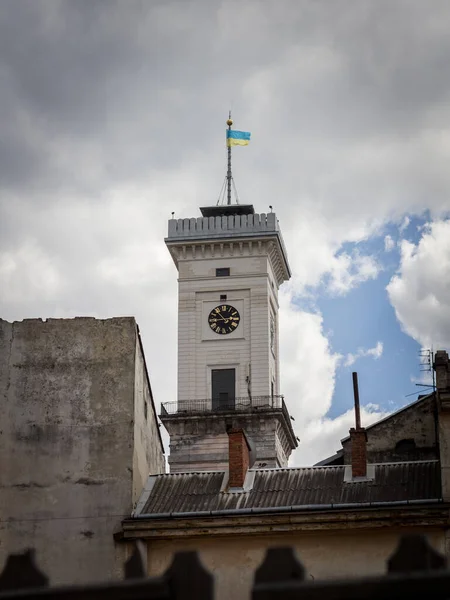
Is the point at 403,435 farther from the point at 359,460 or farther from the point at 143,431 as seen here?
Result: the point at 143,431

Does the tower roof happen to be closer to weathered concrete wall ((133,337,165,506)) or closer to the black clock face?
the black clock face

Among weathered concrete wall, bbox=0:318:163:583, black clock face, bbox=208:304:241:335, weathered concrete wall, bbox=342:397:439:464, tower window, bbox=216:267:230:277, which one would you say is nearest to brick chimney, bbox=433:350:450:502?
weathered concrete wall, bbox=0:318:163:583

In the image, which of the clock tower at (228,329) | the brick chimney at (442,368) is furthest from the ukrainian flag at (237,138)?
the brick chimney at (442,368)

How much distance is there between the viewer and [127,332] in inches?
1141

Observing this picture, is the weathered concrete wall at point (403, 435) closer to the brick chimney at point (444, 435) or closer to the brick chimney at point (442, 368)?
the brick chimney at point (442, 368)

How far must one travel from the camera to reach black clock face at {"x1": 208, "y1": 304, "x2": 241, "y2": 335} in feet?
275

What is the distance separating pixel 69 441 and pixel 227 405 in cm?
5193

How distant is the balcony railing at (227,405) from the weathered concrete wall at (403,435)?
41.7m

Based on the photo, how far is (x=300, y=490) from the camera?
27156 mm

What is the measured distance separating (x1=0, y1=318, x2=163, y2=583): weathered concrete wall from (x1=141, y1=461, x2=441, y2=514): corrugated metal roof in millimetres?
1024

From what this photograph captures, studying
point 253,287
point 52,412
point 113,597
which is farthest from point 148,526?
point 253,287

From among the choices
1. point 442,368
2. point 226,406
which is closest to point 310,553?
point 442,368

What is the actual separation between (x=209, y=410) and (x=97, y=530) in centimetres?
5158

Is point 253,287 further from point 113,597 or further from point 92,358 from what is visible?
point 113,597
